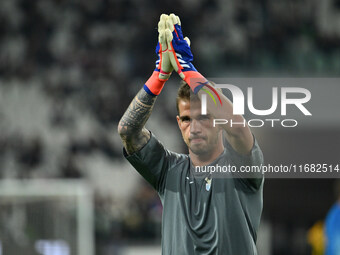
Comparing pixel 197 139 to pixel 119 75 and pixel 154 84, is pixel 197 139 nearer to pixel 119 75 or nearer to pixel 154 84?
pixel 154 84

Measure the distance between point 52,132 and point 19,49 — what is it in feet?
6.43

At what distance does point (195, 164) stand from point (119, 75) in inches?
437

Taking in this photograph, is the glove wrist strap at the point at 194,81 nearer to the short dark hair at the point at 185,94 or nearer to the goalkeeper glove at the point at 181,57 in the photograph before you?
the goalkeeper glove at the point at 181,57

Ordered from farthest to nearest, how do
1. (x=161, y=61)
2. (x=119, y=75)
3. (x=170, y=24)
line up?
(x=119, y=75) < (x=161, y=61) < (x=170, y=24)

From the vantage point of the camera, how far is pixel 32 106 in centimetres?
1496

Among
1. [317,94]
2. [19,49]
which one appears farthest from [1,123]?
[317,94]

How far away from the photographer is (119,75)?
15.1 meters

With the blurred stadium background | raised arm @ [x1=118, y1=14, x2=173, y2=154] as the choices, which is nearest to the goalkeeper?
raised arm @ [x1=118, y1=14, x2=173, y2=154]

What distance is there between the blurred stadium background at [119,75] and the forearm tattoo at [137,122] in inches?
305

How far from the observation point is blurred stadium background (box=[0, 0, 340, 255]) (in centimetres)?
1302

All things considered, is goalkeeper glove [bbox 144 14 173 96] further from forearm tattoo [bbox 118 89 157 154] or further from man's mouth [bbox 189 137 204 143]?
man's mouth [bbox 189 137 204 143]

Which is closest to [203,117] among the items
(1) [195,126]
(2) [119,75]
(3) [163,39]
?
(1) [195,126]

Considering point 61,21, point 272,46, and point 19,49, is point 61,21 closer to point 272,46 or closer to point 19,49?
point 19,49

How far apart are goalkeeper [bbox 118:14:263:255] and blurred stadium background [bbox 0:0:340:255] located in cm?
775
